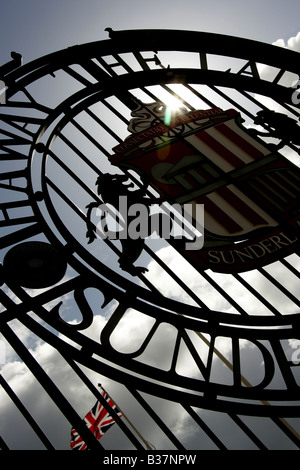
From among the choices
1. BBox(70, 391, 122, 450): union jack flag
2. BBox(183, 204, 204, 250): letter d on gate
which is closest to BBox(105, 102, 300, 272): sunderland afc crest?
BBox(183, 204, 204, 250): letter d on gate

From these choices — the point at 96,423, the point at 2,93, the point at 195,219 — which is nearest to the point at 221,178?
the point at 195,219

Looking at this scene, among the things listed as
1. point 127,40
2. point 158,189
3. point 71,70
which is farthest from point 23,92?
point 158,189

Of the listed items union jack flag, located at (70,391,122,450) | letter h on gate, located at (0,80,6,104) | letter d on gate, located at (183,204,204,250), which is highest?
letter h on gate, located at (0,80,6,104)

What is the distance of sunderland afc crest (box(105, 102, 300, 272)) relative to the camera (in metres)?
3.34

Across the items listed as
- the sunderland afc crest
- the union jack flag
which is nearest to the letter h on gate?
the sunderland afc crest

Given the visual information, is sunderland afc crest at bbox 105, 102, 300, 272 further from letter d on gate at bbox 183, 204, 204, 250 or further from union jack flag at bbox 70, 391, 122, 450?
union jack flag at bbox 70, 391, 122, 450

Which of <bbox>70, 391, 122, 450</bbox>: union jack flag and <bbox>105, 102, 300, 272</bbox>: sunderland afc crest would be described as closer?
<bbox>105, 102, 300, 272</bbox>: sunderland afc crest

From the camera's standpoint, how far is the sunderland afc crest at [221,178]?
3.34 metres

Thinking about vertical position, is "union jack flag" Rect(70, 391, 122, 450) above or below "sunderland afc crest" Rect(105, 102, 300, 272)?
below

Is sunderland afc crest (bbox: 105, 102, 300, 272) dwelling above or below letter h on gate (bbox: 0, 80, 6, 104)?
below

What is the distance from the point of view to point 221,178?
3.88m

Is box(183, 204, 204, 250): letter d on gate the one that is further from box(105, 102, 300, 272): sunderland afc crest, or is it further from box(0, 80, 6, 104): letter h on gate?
box(0, 80, 6, 104): letter h on gate

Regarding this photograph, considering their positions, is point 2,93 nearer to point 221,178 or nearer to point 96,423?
point 221,178

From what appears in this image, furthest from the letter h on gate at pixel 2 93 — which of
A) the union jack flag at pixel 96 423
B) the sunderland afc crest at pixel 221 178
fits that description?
the union jack flag at pixel 96 423
